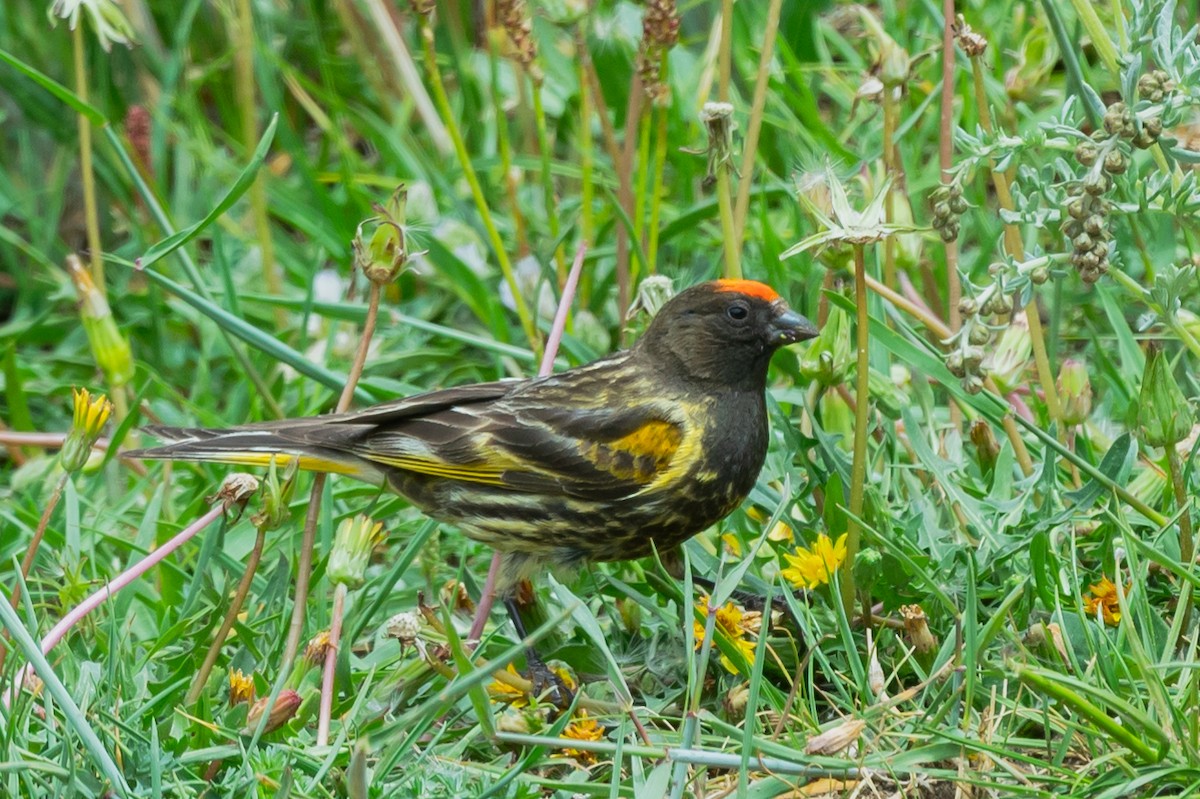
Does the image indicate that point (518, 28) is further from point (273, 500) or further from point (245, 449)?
point (273, 500)

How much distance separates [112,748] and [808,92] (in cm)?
322

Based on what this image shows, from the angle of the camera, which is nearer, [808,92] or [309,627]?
[309,627]

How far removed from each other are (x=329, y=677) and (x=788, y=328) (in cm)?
129

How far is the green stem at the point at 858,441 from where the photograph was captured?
2.88 meters

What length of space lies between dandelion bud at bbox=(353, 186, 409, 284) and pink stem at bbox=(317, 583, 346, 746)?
66cm

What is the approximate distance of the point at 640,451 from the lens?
3.49 m

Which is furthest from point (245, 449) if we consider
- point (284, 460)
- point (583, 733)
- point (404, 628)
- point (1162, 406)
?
point (1162, 406)

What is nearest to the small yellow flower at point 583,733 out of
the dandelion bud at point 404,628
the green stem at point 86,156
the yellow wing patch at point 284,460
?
the dandelion bud at point 404,628

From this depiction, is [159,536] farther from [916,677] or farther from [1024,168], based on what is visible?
[1024,168]

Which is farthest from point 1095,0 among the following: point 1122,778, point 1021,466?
point 1122,778

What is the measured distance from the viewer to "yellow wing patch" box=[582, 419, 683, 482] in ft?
11.3

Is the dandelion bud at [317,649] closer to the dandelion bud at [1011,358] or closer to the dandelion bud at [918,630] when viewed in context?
the dandelion bud at [918,630]

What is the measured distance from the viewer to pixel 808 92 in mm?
5086

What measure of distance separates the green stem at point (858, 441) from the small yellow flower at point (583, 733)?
1.80 ft
